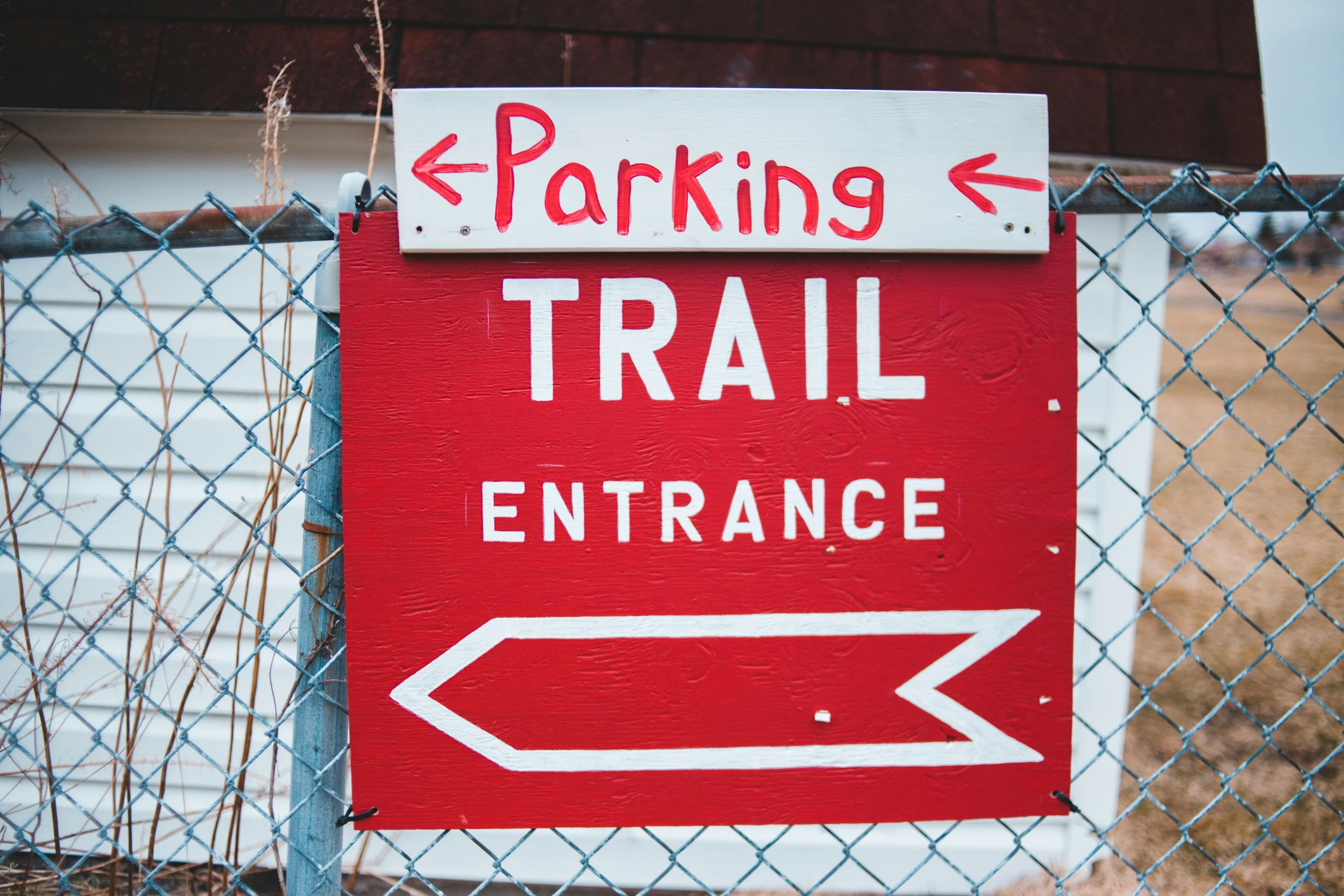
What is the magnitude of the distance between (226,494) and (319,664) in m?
1.42

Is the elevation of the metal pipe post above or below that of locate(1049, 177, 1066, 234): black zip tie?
below

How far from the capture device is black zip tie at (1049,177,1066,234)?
3.88ft

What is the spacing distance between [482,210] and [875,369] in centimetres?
67

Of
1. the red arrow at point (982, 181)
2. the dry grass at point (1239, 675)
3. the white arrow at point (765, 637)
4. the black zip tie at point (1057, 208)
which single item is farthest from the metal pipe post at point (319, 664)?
the dry grass at point (1239, 675)

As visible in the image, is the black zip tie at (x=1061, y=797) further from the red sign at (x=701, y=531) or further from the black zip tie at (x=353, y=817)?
the black zip tie at (x=353, y=817)

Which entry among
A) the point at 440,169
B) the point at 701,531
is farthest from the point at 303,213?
the point at 701,531

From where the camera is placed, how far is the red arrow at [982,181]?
3.80ft

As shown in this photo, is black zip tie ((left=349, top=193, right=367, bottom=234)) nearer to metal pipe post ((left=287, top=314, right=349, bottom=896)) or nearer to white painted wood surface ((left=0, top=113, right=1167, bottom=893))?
metal pipe post ((left=287, top=314, right=349, bottom=896))

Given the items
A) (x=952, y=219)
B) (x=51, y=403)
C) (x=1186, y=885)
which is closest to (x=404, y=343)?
(x=952, y=219)

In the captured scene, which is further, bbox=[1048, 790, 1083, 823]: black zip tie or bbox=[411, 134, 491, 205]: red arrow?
bbox=[1048, 790, 1083, 823]: black zip tie

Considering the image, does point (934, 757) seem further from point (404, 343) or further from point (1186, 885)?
point (1186, 885)

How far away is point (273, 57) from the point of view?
198 centimetres

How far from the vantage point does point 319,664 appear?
1.15 meters

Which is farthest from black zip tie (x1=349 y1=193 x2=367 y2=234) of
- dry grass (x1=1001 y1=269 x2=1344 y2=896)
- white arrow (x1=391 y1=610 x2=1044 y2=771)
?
dry grass (x1=1001 y1=269 x2=1344 y2=896)
